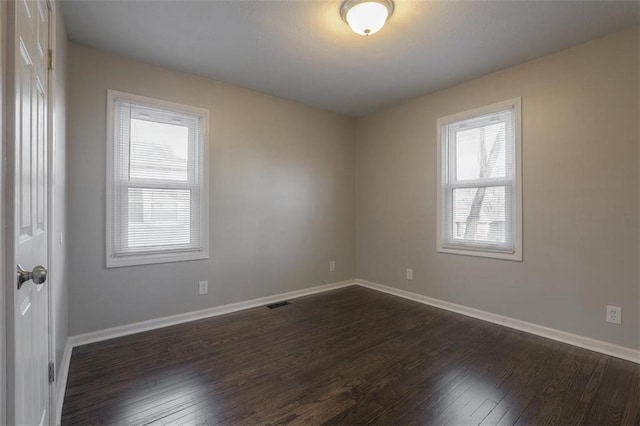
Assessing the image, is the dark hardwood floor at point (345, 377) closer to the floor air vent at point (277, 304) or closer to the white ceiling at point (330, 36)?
the floor air vent at point (277, 304)

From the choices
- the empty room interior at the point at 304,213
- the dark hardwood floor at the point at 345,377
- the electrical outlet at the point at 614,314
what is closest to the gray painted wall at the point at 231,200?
the empty room interior at the point at 304,213

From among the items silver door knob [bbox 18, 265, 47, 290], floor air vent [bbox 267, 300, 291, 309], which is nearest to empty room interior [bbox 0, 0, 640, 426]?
silver door knob [bbox 18, 265, 47, 290]

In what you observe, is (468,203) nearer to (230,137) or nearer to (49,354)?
(230,137)

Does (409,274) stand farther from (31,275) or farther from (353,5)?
(31,275)

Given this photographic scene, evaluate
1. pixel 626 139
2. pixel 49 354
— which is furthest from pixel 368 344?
pixel 626 139

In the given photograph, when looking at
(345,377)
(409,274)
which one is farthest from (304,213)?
(345,377)

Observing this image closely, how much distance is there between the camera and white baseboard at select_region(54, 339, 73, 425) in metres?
1.68

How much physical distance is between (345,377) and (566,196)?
2437 millimetres

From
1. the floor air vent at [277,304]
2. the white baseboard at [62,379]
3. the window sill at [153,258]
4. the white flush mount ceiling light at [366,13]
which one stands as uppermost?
the white flush mount ceiling light at [366,13]

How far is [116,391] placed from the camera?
1938 millimetres

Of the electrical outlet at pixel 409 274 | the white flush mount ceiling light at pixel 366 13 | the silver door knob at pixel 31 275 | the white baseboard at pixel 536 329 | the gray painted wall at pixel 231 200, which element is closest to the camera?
the silver door knob at pixel 31 275

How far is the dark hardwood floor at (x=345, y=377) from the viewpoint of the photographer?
5.71ft

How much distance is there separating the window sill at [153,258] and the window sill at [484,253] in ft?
8.90

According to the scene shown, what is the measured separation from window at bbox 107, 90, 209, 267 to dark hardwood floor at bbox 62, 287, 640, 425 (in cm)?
81
